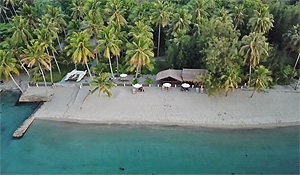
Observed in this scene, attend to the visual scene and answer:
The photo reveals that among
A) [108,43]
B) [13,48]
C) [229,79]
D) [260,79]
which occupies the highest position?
[108,43]

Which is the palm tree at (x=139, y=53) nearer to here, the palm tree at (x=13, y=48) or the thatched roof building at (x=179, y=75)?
the thatched roof building at (x=179, y=75)

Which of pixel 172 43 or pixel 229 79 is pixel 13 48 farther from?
pixel 229 79

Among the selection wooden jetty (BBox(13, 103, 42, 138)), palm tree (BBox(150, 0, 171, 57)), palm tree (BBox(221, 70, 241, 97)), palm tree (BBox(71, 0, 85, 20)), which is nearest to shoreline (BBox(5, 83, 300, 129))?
wooden jetty (BBox(13, 103, 42, 138))

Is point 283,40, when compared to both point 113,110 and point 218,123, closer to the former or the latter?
point 218,123

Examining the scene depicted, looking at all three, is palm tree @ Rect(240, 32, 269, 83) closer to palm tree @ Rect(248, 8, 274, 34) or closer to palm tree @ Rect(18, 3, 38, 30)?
palm tree @ Rect(248, 8, 274, 34)

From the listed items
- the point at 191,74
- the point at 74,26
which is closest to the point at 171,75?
the point at 191,74

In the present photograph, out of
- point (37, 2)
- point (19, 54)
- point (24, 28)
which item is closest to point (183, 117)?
point (19, 54)

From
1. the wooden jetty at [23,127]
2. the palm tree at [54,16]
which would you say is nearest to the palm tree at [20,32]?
the palm tree at [54,16]
